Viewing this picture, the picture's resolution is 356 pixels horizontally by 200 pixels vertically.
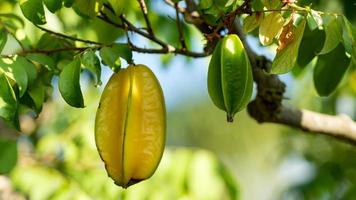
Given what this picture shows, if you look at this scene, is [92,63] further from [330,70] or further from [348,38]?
[330,70]

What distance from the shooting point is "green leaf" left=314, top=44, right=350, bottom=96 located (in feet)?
5.71

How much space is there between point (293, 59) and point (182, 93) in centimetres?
1484

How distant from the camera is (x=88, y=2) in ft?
4.99

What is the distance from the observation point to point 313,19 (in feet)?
4.55

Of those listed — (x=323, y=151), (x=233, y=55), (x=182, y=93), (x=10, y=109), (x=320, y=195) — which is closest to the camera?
(x=233, y=55)

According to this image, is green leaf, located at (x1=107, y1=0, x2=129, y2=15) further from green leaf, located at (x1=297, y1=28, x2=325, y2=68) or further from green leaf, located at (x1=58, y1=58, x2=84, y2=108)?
green leaf, located at (x1=297, y1=28, x2=325, y2=68)

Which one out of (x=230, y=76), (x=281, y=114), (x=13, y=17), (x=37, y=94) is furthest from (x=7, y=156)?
(x=230, y=76)

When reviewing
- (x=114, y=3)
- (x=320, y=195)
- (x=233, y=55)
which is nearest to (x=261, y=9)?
(x=233, y=55)

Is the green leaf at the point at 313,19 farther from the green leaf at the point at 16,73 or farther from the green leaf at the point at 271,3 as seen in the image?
the green leaf at the point at 16,73

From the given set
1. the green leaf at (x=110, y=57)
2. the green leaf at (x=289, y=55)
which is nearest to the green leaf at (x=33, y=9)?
the green leaf at (x=110, y=57)

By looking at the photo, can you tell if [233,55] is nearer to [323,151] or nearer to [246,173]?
[323,151]

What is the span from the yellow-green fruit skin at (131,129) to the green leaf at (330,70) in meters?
0.45

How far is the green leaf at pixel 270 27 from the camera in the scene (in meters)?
1.37

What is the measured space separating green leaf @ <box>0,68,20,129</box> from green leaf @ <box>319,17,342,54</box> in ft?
1.84
